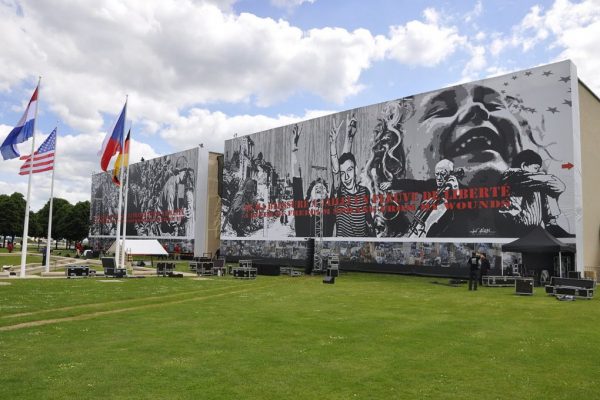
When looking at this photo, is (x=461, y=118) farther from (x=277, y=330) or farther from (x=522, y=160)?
(x=277, y=330)

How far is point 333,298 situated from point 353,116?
26470 mm

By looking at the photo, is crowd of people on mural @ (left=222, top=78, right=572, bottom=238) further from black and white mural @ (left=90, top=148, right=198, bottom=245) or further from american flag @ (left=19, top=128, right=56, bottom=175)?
american flag @ (left=19, top=128, right=56, bottom=175)

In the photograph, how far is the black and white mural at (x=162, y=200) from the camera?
68.2 metres

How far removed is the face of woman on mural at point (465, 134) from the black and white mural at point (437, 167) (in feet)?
0.25

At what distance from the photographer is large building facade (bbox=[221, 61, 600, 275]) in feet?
108

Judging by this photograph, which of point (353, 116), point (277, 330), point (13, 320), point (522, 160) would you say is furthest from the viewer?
point (353, 116)

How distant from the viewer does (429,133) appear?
39344 millimetres

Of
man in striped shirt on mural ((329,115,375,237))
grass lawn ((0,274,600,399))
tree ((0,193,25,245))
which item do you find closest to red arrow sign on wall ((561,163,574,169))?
grass lawn ((0,274,600,399))

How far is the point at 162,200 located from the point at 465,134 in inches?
1937

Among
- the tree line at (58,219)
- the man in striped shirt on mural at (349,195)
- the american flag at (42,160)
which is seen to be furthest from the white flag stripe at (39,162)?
the tree line at (58,219)

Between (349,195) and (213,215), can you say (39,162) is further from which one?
(213,215)

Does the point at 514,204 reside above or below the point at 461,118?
below

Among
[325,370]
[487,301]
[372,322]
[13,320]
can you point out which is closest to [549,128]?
[487,301]

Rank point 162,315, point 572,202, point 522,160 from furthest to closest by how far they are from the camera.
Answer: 1. point 522,160
2. point 572,202
3. point 162,315
